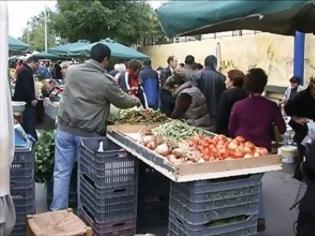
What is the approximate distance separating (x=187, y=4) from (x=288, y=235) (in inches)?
112

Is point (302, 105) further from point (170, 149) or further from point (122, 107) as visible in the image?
point (170, 149)

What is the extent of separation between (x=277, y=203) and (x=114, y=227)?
2.53 metres

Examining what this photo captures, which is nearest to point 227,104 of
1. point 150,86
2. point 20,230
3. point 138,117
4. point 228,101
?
point 228,101

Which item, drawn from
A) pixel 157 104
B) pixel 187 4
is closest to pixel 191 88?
pixel 187 4

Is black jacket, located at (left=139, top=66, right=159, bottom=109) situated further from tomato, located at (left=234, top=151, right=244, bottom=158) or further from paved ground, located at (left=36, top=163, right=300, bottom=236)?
tomato, located at (left=234, top=151, right=244, bottom=158)

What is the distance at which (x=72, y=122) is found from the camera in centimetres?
508

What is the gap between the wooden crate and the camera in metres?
3.59

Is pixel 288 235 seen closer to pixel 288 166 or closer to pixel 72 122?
pixel 72 122

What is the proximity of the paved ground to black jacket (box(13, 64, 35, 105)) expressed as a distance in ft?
8.87

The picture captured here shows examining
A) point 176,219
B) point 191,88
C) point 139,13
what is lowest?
point 176,219

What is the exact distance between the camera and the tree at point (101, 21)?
3038cm

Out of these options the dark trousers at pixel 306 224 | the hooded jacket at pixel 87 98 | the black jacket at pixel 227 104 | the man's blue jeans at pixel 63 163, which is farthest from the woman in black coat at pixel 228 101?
the dark trousers at pixel 306 224

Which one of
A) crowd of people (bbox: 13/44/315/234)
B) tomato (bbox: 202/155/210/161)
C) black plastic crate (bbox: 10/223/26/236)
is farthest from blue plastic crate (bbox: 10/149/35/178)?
tomato (bbox: 202/155/210/161)

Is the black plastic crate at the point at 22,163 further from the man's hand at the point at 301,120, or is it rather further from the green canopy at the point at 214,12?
the man's hand at the point at 301,120
